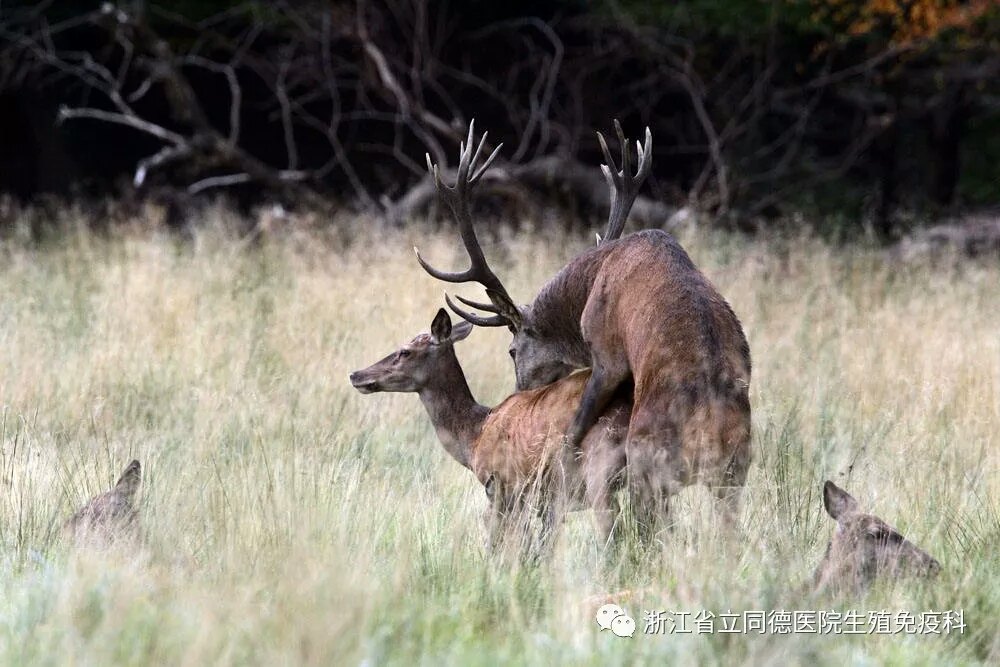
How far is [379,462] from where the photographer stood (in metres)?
6.85

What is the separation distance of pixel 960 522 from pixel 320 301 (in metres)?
5.06

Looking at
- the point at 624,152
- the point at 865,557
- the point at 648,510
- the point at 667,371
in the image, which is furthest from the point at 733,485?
the point at 624,152

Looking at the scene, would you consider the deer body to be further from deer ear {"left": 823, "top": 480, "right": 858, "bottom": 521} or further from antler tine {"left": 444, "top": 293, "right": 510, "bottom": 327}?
antler tine {"left": 444, "top": 293, "right": 510, "bottom": 327}

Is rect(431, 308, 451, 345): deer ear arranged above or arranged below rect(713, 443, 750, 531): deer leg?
above

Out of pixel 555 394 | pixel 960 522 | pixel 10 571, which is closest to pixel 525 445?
pixel 555 394

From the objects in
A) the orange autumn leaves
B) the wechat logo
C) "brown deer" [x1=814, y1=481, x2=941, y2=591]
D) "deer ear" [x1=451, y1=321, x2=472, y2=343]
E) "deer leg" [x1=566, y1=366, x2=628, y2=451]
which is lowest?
"brown deer" [x1=814, y1=481, x2=941, y2=591]

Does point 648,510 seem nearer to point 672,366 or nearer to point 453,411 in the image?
point 672,366

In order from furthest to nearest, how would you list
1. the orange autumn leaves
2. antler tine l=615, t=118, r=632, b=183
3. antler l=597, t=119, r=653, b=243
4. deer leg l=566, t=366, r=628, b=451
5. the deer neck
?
the orange autumn leaves → antler l=597, t=119, r=653, b=243 → antler tine l=615, t=118, r=632, b=183 → the deer neck → deer leg l=566, t=366, r=628, b=451

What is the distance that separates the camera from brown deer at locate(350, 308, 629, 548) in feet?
18.0

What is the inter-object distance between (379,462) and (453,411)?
1.72 feet

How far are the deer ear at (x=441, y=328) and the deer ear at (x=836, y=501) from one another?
7.01 ft

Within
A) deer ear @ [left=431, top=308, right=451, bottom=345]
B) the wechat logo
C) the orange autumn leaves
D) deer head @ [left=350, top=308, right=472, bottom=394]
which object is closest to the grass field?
the wechat logo

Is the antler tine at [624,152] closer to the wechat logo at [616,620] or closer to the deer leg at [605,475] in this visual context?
the deer leg at [605,475]

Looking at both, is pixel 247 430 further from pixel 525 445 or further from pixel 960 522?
pixel 960 522
